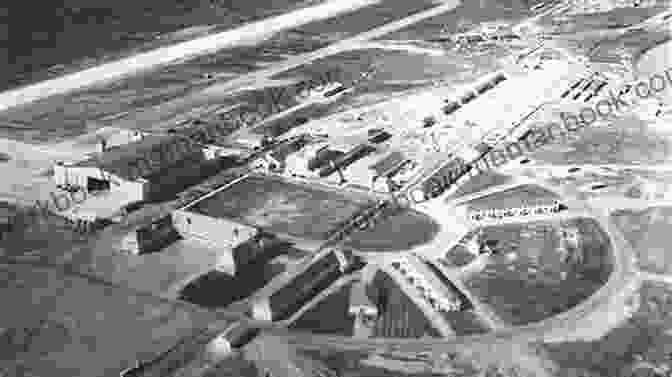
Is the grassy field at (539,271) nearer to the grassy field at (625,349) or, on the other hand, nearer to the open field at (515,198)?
the grassy field at (625,349)

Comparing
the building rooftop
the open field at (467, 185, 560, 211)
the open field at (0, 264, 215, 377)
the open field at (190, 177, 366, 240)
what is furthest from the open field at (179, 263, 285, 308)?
the open field at (467, 185, 560, 211)

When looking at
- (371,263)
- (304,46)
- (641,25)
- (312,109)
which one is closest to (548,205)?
(371,263)

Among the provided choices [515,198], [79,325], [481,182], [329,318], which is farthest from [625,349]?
[79,325]

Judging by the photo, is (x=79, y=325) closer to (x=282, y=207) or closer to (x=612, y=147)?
(x=282, y=207)

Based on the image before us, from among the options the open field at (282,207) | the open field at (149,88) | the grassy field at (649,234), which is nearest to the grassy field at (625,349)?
the grassy field at (649,234)

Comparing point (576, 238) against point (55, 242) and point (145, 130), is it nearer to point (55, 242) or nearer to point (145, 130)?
point (55, 242)

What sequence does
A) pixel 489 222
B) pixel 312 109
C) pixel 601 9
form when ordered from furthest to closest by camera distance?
1. pixel 601 9
2. pixel 312 109
3. pixel 489 222

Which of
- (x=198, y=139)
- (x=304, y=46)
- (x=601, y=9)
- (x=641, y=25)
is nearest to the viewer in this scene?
(x=198, y=139)

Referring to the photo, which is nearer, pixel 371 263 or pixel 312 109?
pixel 371 263
